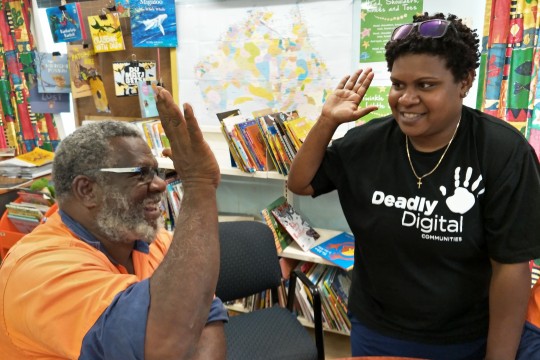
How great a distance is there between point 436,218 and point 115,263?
0.90m

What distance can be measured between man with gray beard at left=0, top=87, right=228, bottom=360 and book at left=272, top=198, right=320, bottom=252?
1.29 metres

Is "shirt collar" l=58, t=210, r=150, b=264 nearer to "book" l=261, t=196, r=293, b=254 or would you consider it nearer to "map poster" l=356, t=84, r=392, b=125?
"book" l=261, t=196, r=293, b=254

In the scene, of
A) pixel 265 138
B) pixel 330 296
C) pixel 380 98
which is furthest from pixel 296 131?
pixel 330 296

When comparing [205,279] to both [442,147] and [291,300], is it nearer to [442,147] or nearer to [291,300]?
[442,147]

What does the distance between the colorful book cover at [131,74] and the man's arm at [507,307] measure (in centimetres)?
235

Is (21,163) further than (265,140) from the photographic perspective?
Yes

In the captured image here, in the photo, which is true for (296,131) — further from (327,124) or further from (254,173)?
(327,124)

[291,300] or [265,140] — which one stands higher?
[265,140]

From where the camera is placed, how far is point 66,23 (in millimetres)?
2914

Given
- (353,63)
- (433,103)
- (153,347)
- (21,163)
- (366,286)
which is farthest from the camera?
(21,163)

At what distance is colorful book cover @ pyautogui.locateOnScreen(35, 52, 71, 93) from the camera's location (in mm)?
3059

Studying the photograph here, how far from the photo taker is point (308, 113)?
2510 mm

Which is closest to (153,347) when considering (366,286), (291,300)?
(366,286)

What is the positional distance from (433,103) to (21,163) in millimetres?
2855
